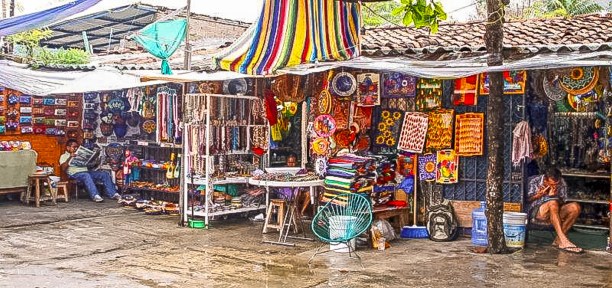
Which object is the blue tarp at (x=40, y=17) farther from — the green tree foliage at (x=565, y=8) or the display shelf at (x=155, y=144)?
the green tree foliage at (x=565, y=8)

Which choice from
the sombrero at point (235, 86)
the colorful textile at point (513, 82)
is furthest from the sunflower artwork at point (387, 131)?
the sombrero at point (235, 86)

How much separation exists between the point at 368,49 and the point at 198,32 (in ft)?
28.8

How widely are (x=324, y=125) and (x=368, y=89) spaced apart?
824 mm

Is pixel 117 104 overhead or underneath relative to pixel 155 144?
overhead

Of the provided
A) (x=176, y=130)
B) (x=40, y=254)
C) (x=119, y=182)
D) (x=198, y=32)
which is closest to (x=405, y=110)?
(x=176, y=130)

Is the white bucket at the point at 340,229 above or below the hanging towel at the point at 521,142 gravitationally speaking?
below

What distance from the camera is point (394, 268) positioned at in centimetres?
791

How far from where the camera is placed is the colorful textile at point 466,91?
9719mm

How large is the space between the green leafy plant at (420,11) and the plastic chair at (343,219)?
13.6 feet

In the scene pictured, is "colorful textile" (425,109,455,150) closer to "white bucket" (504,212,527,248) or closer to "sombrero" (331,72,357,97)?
"sombrero" (331,72,357,97)

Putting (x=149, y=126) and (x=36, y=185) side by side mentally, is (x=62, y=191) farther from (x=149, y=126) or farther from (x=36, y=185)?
(x=149, y=126)

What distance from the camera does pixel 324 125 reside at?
34.7 ft

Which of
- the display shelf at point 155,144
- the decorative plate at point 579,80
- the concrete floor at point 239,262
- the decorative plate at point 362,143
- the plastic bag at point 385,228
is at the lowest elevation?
the concrete floor at point 239,262

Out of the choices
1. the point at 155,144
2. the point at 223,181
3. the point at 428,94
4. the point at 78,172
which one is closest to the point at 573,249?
the point at 428,94
